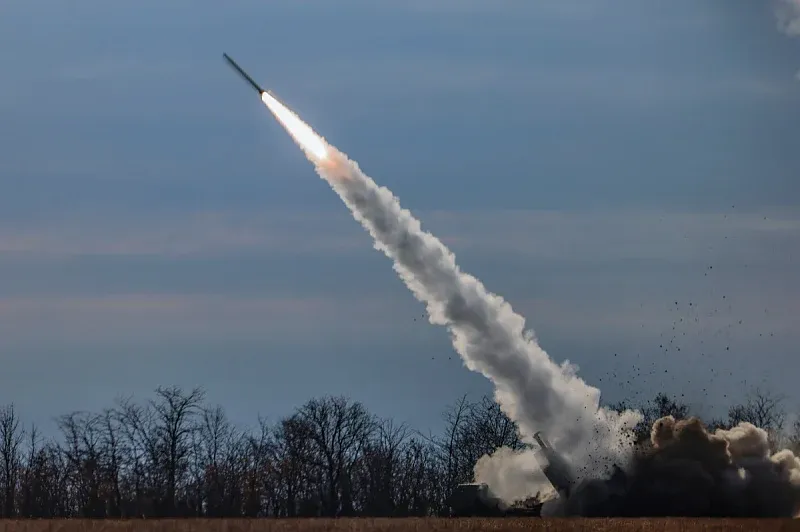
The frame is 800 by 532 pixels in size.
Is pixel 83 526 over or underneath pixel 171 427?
underneath

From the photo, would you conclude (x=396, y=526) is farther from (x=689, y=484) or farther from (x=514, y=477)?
(x=514, y=477)

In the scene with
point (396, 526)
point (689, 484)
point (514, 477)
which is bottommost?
point (396, 526)

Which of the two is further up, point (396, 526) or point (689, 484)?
point (689, 484)

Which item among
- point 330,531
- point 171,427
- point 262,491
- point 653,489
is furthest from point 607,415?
point 171,427

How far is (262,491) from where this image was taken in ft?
286

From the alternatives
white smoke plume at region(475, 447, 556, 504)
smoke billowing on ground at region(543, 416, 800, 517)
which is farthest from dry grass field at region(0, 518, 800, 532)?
white smoke plume at region(475, 447, 556, 504)

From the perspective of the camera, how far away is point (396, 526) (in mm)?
44656

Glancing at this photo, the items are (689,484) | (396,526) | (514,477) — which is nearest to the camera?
(396,526)

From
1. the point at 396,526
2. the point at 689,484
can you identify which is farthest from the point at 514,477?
the point at 396,526

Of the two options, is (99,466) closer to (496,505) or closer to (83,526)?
(496,505)

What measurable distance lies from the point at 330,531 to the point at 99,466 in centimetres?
4971

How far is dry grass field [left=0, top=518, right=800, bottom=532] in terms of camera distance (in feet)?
142

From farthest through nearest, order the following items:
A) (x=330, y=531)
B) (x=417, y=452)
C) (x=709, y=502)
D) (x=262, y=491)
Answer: (x=417, y=452) → (x=262, y=491) → (x=709, y=502) → (x=330, y=531)

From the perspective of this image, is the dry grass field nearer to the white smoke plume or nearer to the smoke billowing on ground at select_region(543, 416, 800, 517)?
the smoke billowing on ground at select_region(543, 416, 800, 517)
